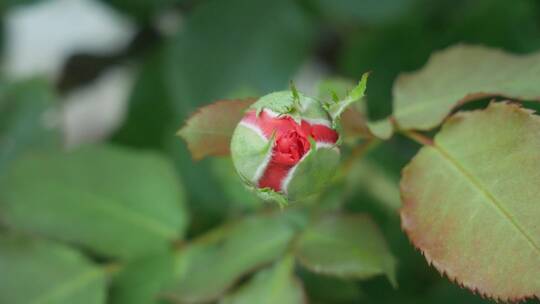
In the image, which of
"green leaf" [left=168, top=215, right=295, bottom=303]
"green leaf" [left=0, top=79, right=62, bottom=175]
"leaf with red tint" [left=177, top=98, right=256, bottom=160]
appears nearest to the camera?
"leaf with red tint" [left=177, top=98, right=256, bottom=160]

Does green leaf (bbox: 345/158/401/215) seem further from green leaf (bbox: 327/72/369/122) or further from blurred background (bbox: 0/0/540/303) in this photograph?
green leaf (bbox: 327/72/369/122)

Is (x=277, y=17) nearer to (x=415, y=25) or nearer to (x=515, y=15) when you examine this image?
(x=415, y=25)

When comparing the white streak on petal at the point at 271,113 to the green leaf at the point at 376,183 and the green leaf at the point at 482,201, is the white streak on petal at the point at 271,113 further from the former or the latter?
the green leaf at the point at 376,183

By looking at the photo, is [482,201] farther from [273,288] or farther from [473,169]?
[273,288]

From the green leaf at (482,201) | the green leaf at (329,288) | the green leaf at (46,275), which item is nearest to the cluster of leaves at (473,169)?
the green leaf at (482,201)

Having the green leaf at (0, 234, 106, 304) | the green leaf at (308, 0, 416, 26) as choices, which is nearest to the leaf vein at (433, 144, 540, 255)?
the green leaf at (0, 234, 106, 304)

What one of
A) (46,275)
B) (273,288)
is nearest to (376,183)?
(273,288)
